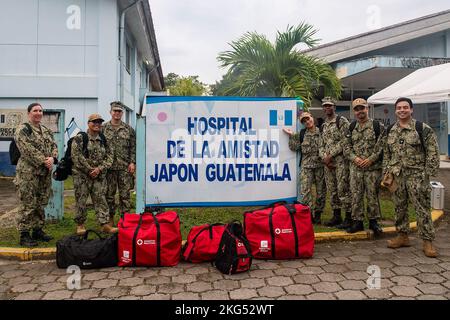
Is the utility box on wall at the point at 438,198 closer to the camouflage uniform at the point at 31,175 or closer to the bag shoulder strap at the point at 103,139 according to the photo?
the bag shoulder strap at the point at 103,139

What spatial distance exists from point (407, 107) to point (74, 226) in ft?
15.5

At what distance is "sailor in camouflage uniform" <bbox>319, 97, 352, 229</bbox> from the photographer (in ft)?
16.0

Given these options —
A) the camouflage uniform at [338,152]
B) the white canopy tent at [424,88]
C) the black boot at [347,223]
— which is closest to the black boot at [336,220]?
the black boot at [347,223]

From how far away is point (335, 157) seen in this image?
16.2 ft

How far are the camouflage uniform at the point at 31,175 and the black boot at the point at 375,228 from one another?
14.1 feet

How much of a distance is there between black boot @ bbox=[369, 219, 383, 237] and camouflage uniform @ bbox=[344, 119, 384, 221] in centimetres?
15

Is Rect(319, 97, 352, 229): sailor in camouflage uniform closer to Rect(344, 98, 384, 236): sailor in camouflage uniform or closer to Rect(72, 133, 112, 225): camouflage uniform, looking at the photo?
Rect(344, 98, 384, 236): sailor in camouflage uniform

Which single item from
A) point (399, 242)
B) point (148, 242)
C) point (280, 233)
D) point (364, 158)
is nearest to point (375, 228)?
point (399, 242)

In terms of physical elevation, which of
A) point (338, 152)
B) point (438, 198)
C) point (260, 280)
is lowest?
point (260, 280)

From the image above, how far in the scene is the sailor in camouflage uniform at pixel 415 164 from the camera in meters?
4.09

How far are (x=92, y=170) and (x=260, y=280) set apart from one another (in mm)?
2545

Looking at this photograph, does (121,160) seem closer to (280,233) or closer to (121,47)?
(280,233)

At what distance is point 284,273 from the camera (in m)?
3.68
